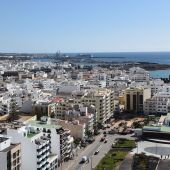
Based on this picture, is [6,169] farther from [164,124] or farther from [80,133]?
[164,124]

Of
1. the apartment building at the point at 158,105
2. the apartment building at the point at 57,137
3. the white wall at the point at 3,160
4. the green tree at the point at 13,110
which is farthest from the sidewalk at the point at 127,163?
the apartment building at the point at 158,105

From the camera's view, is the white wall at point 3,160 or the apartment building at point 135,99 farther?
the apartment building at point 135,99

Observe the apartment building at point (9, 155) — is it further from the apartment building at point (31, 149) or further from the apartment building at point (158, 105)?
the apartment building at point (158, 105)

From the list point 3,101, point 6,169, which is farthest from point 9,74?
point 6,169

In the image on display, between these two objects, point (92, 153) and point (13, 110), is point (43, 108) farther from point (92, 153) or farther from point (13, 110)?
point (92, 153)

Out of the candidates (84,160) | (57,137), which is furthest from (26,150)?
(84,160)

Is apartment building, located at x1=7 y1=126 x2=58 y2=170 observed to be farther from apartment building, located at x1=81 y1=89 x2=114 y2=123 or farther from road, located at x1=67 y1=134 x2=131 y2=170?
apartment building, located at x1=81 y1=89 x2=114 y2=123
